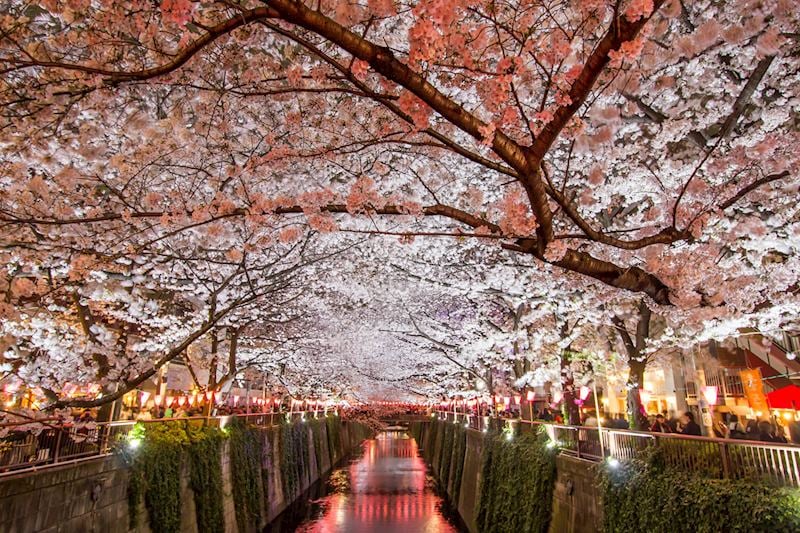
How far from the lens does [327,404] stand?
52688mm

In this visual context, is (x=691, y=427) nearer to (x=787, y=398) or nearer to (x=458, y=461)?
(x=787, y=398)

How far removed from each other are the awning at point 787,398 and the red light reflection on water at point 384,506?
14.0 metres

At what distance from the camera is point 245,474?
1841 centimetres

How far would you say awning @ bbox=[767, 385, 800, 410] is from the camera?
13617 mm

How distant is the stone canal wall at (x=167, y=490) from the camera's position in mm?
8117

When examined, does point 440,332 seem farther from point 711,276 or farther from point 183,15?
point 183,15

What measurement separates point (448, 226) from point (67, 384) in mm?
14438

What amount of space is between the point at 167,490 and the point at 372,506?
17622 mm

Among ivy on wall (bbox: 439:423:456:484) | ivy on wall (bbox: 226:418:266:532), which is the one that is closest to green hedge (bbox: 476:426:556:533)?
ivy on wall (bbox: 226:418:266:532)

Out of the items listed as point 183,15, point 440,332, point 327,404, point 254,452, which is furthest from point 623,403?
point 183,15

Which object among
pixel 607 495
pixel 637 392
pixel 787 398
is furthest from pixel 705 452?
Result: pixel 787 398

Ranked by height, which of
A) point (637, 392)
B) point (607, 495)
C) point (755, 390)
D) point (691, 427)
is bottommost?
point (607, 495)

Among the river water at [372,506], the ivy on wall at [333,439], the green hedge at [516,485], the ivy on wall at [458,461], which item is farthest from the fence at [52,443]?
the ivy on wall at [333,439]

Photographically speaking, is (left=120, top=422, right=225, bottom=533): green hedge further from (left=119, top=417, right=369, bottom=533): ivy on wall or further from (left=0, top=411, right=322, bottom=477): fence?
(left=0, top=411, right=322, bottom=477): fence
